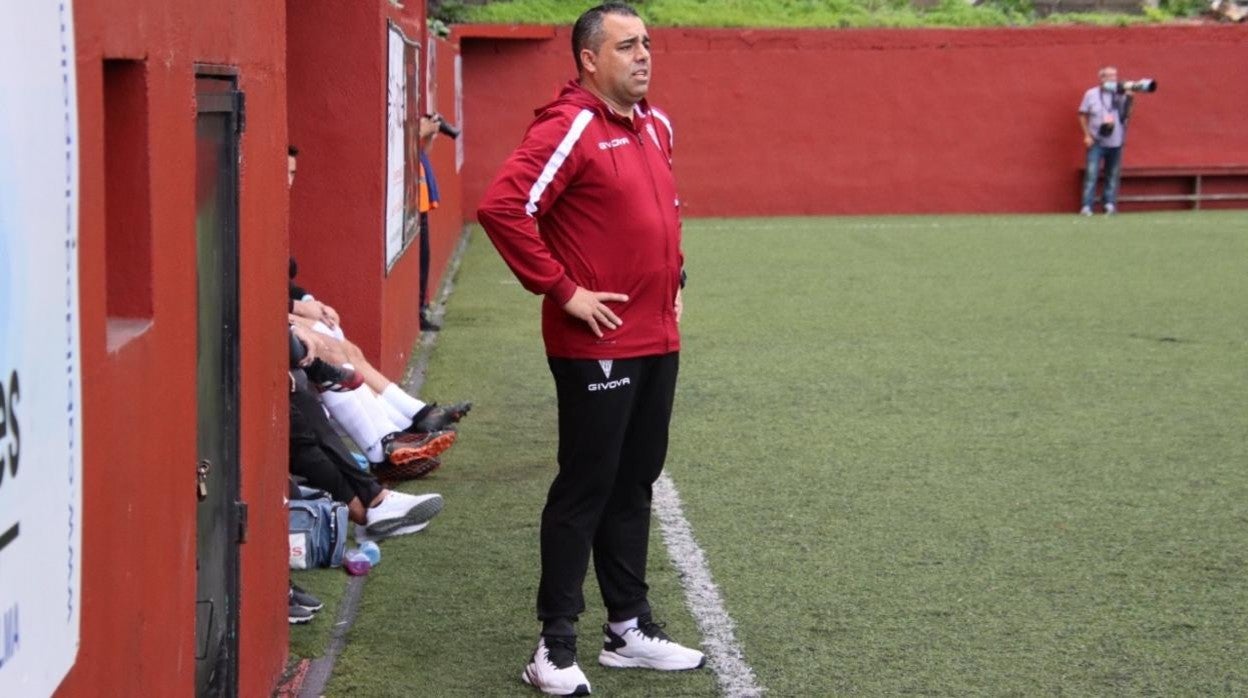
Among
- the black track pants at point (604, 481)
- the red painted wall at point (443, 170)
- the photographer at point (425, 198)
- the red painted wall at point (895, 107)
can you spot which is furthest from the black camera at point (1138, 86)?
the black track pants at point (604, 481)

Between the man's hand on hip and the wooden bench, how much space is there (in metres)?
21.6

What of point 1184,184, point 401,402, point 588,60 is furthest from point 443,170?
point 1184,184

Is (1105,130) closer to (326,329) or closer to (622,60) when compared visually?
(326,329)

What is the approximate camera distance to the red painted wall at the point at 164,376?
2.59 meters

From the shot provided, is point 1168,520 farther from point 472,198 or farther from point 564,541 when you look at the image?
point 472,198

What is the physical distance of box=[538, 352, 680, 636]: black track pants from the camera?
4840 mm

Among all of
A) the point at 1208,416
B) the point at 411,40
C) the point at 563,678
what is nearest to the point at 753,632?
the point at 563,678

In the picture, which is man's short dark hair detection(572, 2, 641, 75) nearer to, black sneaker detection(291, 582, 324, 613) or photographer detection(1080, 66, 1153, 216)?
black sneaker detection(291, 582, 324, 613)

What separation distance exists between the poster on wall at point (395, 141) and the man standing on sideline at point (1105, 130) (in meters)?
15.7

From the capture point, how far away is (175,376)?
336 cm

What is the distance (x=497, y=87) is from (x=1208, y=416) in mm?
16199

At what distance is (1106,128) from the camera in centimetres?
2408

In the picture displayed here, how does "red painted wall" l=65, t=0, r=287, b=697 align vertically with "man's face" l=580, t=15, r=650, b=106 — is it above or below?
below

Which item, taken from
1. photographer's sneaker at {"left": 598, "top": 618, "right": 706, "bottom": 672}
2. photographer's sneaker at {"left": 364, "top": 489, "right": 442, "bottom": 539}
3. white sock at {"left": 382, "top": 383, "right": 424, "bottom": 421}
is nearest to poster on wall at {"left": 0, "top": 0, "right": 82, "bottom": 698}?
photographer's sneaker at {"left": 598, "top": 618, "right": 706, "bottom": 672}
